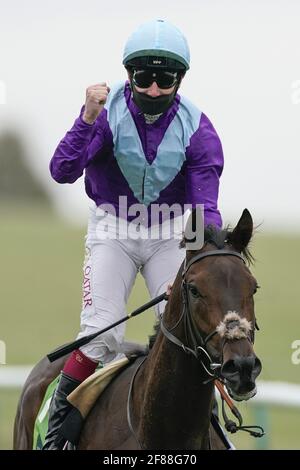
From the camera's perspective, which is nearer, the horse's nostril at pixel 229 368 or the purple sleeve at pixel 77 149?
the horse's nostril at pixel 229 368

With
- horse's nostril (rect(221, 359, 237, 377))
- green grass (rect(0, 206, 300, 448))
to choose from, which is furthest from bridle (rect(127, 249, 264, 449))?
green grass (rect(0, 206, 300, 448))

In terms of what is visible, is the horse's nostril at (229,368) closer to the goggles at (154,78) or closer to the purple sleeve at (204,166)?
the purple sleeve at (204,166)

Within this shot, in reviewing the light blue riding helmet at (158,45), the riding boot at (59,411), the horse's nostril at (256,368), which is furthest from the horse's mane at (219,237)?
the riding boot at (59,411)

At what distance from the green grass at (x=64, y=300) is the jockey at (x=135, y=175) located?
4586mm

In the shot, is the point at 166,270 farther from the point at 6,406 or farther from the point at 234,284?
the point at 6,406

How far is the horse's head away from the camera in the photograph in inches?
190

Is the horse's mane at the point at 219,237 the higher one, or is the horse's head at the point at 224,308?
the horse's mane at the point at 219,237

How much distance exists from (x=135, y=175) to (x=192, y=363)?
1311 mm

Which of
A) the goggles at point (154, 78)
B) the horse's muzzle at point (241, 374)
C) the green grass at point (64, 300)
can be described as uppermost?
the goggles at point (154, 78)

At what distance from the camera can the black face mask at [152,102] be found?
600 cm

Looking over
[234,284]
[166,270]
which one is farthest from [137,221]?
[234,284]

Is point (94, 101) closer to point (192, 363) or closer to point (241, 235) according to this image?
point (241, 235)

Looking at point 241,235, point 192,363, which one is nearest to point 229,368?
point 192,363

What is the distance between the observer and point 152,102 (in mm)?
6016
